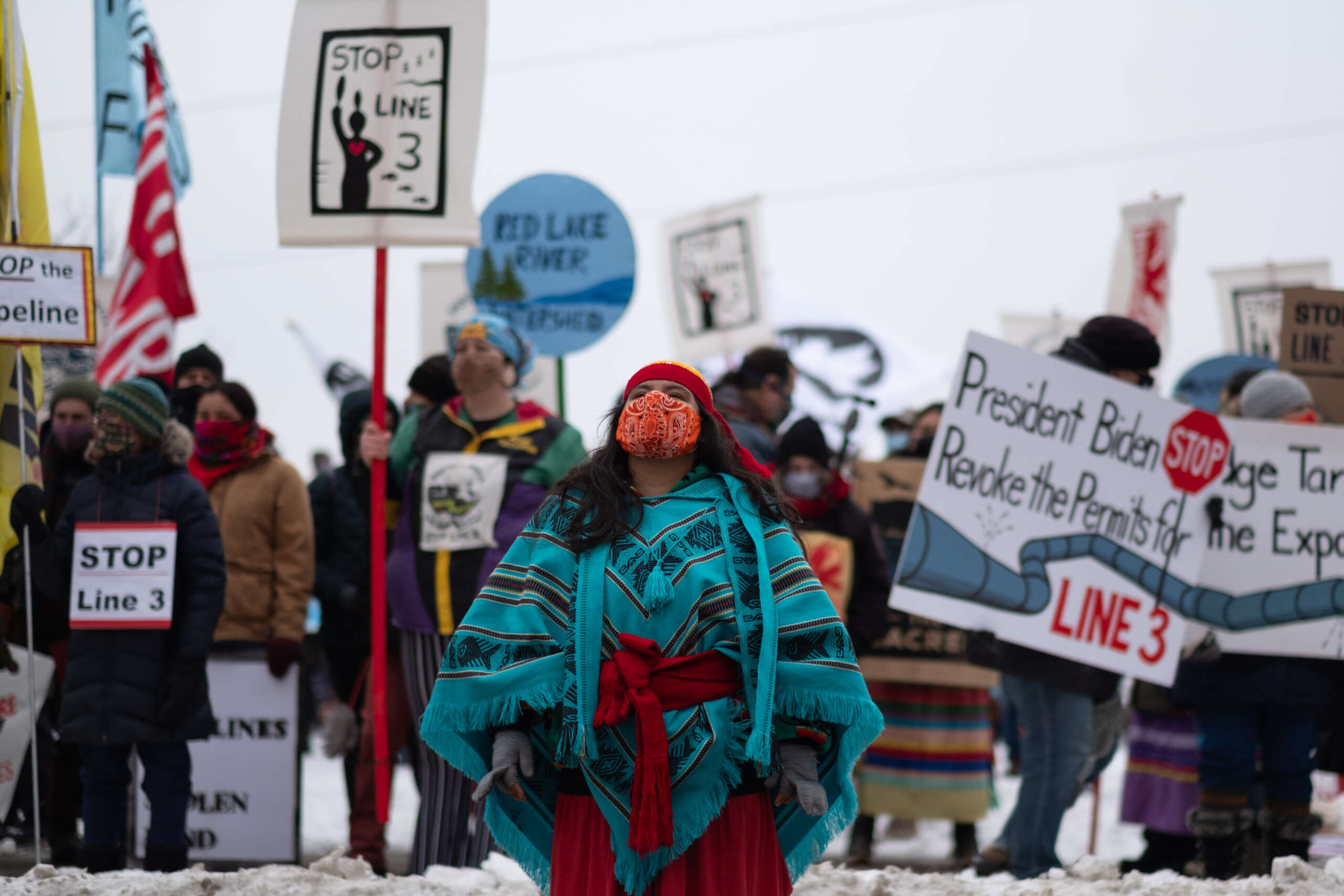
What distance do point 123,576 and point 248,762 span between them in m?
1.41

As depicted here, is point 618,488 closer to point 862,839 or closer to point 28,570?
point 28,570

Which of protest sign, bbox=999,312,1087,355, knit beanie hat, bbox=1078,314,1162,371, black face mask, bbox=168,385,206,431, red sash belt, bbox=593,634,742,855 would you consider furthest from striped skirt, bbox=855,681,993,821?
protest sign, bbox=999,312,1087,355

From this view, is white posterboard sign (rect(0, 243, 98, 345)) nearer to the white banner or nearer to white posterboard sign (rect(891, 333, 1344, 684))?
white posterboard sign (rect(891, 333, 1344, 684))

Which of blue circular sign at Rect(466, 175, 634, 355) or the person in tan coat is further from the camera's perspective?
blue circular sign at Rect(466, 175, 634, 355)

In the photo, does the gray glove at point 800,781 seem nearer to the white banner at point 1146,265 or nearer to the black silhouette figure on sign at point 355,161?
the black silhouette figure on sign at point 355,161

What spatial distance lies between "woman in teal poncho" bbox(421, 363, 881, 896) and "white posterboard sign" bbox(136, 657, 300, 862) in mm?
3087

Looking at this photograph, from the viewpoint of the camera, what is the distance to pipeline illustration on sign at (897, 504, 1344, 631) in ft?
18.6

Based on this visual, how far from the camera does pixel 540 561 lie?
3.45m

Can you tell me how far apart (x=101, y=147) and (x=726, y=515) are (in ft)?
22.7

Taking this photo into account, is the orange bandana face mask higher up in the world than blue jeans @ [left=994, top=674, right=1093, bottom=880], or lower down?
higher up

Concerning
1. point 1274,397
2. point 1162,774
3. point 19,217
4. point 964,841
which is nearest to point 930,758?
point 964,841

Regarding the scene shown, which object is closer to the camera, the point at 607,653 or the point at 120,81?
the point at 607,653

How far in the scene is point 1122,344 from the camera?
19.4 feet

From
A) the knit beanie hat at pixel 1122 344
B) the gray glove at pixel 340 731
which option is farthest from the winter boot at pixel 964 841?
the gray glove at pixel 340 731
